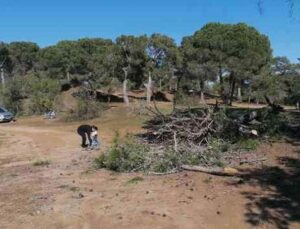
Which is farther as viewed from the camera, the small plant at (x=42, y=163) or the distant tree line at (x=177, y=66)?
the distant tree line at (x=177, y=66)

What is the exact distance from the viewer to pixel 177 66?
50.0 meters

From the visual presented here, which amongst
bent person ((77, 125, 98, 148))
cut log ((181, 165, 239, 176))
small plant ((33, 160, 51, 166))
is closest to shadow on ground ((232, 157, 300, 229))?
cut log ((181, 165, 239, 176))

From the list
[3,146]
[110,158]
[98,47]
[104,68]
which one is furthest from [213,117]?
[98,47]

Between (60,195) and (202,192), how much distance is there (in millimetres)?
A: 2973

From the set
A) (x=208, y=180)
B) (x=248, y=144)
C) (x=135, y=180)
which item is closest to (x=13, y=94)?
(x=248, y=144)

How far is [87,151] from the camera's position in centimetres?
1892

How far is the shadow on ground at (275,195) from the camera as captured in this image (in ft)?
30.0

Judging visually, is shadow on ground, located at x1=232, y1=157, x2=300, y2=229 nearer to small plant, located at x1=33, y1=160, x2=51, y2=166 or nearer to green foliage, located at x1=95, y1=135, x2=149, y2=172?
green foliage, located at x1=95, y1=135, x2=149, y2=172

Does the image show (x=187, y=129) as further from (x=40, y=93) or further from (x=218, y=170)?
(x=40, y=93)

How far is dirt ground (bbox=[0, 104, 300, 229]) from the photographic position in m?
9.35

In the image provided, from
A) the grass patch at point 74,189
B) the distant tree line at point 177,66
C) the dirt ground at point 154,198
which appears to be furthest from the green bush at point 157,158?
the distant tree line at point 177,66

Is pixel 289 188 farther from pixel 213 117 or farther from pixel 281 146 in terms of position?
pixel 213 117

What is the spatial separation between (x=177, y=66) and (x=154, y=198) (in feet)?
131

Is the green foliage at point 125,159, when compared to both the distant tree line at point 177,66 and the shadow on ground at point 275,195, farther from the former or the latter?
the distant tree line at point 177,66
